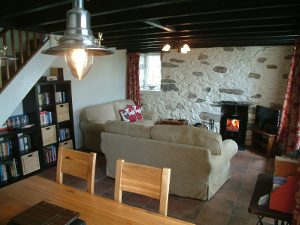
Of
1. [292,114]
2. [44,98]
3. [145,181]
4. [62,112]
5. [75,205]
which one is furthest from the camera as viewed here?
[62,112]

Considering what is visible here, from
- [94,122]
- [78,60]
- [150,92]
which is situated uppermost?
[78,60]

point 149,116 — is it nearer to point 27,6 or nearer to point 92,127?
point 92,127

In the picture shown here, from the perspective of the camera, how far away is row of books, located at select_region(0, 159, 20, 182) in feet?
10.4

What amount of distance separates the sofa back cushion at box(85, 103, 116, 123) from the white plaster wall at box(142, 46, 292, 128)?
1.49m

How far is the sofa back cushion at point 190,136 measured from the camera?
2553 mm

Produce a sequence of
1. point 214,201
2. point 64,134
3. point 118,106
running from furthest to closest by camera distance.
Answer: point 118,106
point 64,134
point 214,201

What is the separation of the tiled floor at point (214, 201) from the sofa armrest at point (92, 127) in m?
0.80

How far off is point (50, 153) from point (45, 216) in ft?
9.59

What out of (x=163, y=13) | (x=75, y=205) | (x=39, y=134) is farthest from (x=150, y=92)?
(x=75, y=205)

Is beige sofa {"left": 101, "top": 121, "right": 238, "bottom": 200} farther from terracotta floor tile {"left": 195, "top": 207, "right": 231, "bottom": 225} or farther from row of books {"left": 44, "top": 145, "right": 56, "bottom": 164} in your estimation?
row of books {"left": 44, "top": 145, "right": 56, "bottom": 164}

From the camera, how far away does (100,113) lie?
15.7 feet

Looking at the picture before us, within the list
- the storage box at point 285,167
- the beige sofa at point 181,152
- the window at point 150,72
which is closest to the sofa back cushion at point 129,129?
the beige sofa at point 181,152

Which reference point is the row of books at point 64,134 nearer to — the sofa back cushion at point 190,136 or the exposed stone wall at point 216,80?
the sofa back cushion at point 190,136

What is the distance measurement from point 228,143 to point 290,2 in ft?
5.64
